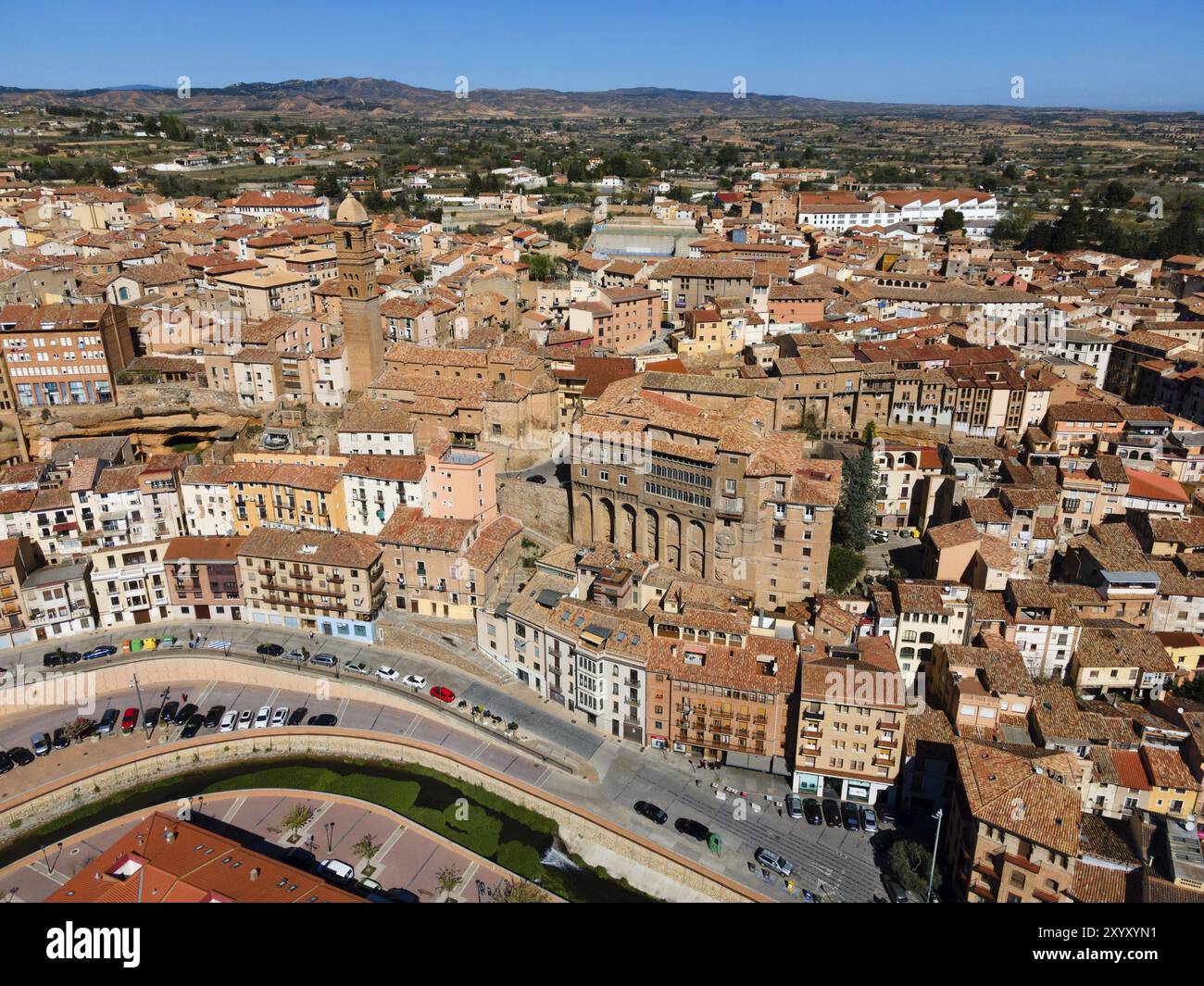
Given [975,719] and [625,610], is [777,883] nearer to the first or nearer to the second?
[975,719]

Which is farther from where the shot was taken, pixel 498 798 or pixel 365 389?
pixel 365 389

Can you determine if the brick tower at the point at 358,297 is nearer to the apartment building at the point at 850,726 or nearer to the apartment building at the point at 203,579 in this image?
the apartment building at the point at 203,579

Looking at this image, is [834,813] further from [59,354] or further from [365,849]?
[59,354]

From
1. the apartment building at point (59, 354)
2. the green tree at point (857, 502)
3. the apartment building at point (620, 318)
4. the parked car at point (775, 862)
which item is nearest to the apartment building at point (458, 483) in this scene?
the apartment building at point (620, 318)

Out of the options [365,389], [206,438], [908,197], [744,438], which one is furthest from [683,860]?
[908,197]

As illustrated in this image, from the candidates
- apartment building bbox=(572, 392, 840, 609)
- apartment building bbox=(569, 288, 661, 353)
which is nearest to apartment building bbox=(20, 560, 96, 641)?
apartment building bbox=(572, 392, 840, 609)

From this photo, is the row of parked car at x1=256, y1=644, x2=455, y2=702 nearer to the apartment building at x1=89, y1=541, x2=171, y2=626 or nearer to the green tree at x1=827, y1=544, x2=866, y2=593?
the apartment building at x1=89, y1=541, x2=171, y2=626
